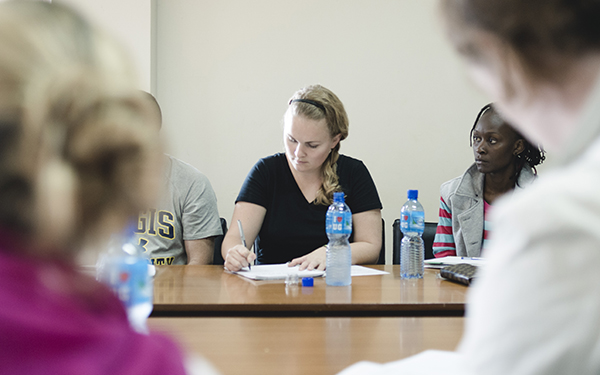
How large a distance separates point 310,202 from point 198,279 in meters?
0.78

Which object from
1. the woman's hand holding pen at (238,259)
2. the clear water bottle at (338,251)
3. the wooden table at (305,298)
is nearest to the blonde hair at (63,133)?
the wooden table at (305,298)

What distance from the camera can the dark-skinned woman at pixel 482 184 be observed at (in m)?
2.21

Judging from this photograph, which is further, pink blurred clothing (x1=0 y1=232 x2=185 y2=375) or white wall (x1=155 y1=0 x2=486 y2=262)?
white wall (x1=155 y1=0 x2=486 y2=262)

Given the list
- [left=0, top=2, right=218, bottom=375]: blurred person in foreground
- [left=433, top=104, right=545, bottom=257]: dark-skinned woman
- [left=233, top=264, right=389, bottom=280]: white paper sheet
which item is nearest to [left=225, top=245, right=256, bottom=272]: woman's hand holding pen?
[left=233, top=264, right=389, bottom=280]: white paper sheet

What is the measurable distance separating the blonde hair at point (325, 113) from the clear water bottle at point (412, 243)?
19.9 inches

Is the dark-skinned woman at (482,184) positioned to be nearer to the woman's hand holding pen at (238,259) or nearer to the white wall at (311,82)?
the white wall at (311,82)

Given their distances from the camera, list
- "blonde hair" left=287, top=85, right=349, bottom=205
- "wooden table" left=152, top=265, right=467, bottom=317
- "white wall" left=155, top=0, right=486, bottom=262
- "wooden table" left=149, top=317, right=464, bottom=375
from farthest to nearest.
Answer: "white wall" left=155, top=0, right=486, bottom=262 < "blonde hair" left=287, top=85, right=349, bottom=205 < "wooden table" left=152, top=265, right=467, bottom=317 < "wooden table" left=149, top=317, right=464, bottom=375

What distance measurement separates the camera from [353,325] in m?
1.14

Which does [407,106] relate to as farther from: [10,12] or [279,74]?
[10,12]

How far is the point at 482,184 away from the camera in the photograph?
2307mm

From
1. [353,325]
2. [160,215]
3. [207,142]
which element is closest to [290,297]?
[353,325]

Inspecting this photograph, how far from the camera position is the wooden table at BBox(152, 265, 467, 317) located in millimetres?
1267

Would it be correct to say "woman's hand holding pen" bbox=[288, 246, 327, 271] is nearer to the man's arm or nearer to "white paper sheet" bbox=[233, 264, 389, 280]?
"white paper sheet" bbox=[233, 264, 389, 280]

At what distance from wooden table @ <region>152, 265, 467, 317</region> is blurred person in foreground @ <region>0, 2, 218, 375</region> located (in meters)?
0.85
